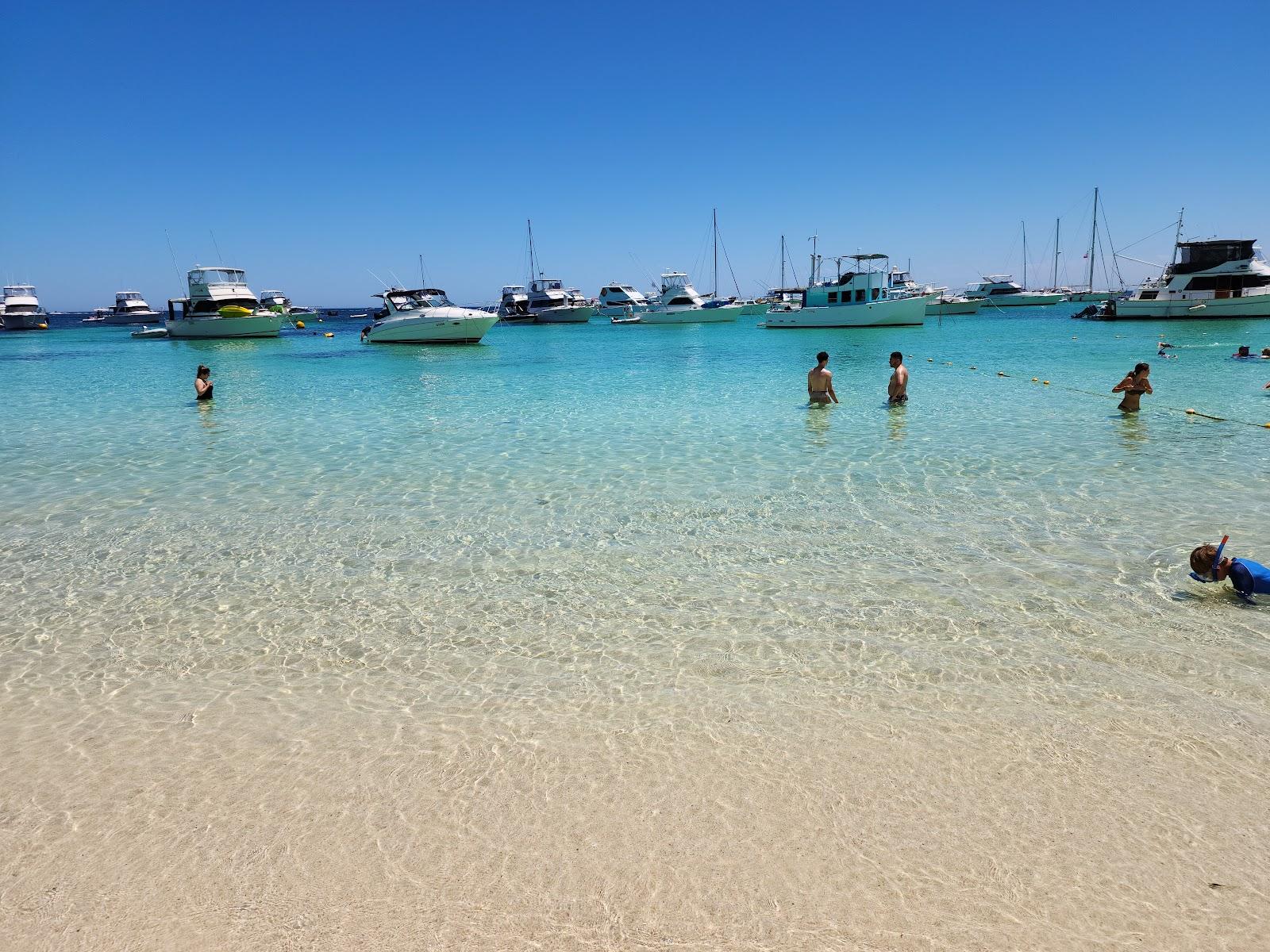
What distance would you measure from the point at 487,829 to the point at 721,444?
8813 millimetres

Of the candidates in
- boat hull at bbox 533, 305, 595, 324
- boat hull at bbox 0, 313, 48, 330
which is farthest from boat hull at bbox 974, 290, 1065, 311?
boat hull at bbox 0, 313, 48, 330

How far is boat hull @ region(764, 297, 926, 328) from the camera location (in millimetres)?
48250

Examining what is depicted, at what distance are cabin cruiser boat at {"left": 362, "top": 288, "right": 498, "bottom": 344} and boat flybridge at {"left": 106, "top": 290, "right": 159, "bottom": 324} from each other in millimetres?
64824

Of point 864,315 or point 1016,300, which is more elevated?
point 1016,300

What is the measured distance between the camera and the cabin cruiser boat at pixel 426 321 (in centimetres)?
3712

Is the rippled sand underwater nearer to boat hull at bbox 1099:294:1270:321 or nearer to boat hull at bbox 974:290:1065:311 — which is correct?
boat hull at bbox 1099:294:1270:321

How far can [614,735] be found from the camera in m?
3.70

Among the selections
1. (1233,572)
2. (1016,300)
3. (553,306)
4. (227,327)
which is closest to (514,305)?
(553,306)

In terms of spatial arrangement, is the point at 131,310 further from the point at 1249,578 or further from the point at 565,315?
the point at 1249,578

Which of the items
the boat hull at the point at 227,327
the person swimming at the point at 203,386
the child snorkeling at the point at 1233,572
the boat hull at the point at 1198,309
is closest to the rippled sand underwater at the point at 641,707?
the child snorkeling at the point at 1233,572

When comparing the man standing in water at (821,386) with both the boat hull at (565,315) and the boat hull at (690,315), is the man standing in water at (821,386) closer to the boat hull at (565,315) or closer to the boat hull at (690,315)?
the boat hull at (690,315)

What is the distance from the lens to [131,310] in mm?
86562

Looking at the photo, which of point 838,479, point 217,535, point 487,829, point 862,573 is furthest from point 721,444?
point 487,829

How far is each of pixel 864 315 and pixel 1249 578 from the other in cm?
4709
